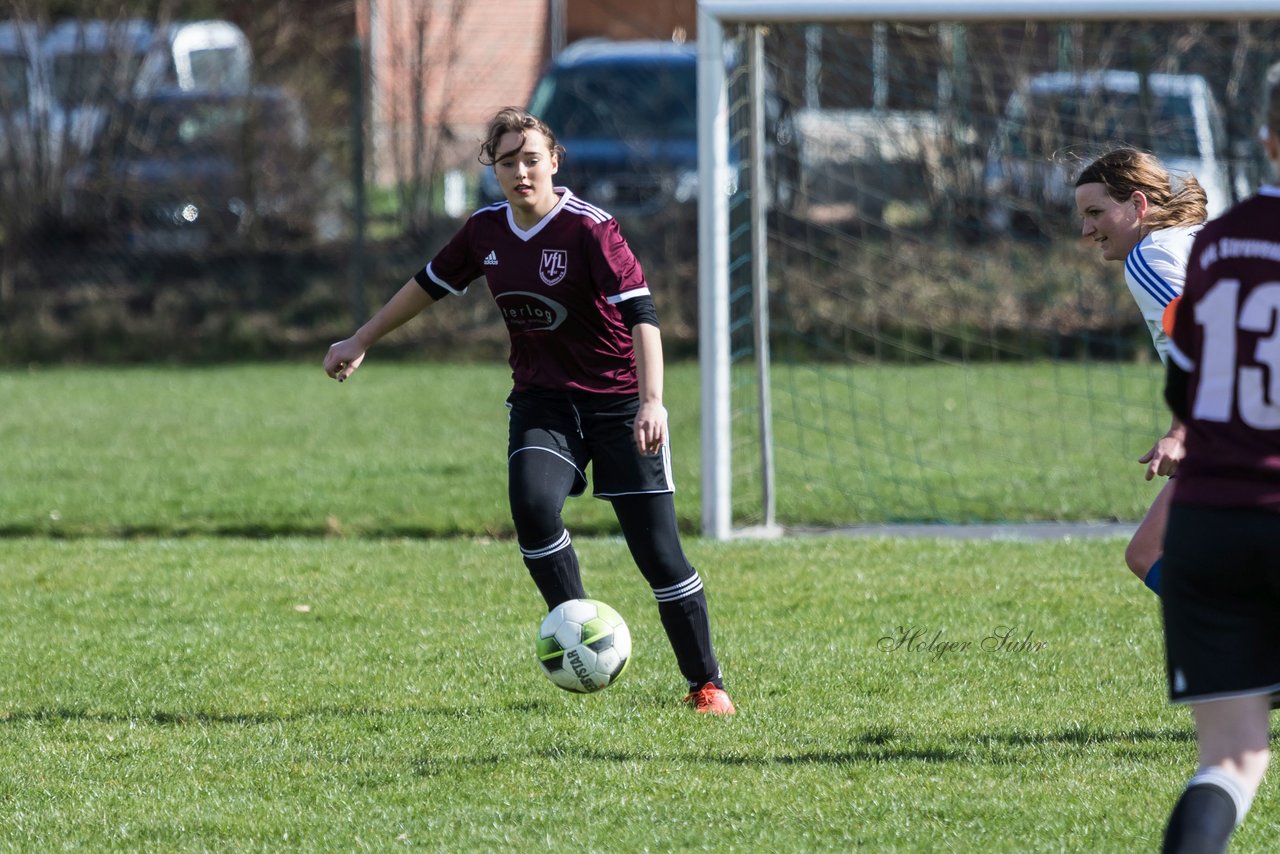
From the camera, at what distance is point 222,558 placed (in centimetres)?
740

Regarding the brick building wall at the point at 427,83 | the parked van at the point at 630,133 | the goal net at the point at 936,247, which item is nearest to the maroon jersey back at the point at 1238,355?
the goal net at the point at 936,247

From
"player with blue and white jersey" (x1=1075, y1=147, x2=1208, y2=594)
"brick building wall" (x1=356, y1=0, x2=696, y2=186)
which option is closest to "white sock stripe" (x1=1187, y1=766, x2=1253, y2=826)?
"player with blue and white jersey" (x1=1075, y1=147, x2=1208, y2=594)

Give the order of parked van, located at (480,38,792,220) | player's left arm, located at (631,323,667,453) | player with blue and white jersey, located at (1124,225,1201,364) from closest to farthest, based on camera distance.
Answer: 1. player with blue and white jersey, located at (1124,225,1201,364)
2. player's left arm, located at (631,323,667,453)
3. parked van, located at (480,38,792,220)

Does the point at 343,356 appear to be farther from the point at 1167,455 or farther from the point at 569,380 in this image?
the point at 1167,455

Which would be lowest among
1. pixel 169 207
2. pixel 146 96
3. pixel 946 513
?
pixel 946 513

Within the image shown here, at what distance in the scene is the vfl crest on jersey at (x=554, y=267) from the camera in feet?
15.3

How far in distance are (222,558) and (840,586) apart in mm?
2948

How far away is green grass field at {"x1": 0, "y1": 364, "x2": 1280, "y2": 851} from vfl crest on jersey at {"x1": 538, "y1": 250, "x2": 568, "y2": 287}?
52.4 inches

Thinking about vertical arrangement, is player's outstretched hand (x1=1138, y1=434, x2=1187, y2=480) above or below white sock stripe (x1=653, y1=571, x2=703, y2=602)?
above

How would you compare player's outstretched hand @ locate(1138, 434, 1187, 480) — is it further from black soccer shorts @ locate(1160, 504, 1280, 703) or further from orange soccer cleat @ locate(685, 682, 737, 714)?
orange soccer cleat @ locate(685, 682, 737, 714)

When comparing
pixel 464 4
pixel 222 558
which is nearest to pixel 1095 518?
pixel 222 558

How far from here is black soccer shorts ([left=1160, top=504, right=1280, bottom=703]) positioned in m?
2.70

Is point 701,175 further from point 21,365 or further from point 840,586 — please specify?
point 21,365

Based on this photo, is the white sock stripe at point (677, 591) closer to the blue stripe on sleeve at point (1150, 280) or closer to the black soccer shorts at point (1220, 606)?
the blue stripe on sleeve at point (1150, 280)
